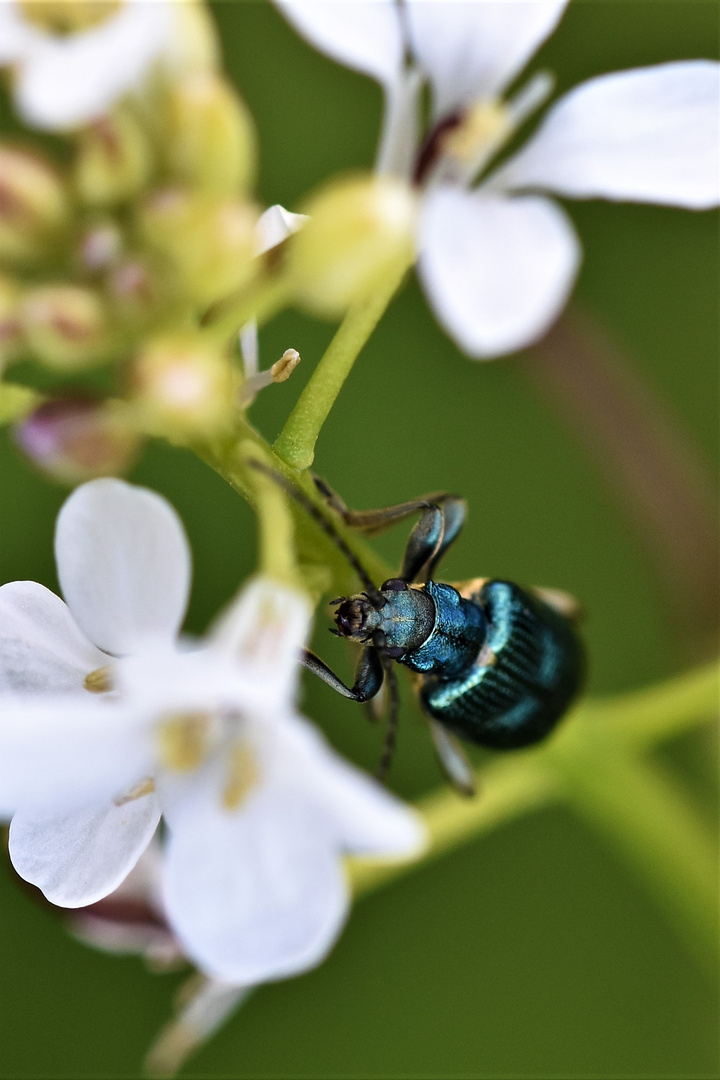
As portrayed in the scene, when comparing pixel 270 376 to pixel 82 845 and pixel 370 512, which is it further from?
pixel 82 845

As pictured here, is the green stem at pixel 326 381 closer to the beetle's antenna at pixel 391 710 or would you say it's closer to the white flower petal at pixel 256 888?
the white flower petal at pixel 256 888

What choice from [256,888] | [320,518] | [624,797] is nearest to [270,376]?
[320,518]

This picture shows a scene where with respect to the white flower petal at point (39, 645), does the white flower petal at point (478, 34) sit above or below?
above

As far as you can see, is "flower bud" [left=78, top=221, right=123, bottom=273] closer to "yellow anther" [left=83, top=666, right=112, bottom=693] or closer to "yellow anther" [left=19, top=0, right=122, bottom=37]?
"yellow anther" [left=19, top=0, right=122, bottom=37]

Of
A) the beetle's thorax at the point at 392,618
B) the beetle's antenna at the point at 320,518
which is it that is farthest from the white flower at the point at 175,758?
the beetle's thorax at the point at 392,618

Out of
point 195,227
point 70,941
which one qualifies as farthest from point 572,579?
point 195,227
